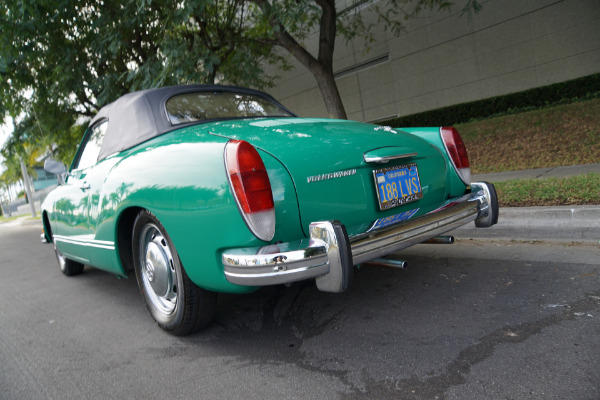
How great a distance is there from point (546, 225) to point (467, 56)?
31.7 feet

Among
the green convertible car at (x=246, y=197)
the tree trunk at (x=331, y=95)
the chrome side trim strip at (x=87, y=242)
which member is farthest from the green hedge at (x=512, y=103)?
the chrome side trim strip at (x=87, y=242)

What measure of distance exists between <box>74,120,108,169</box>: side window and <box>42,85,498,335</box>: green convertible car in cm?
17

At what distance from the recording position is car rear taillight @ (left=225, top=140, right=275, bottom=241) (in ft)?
6.89

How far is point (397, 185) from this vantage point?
2648mm

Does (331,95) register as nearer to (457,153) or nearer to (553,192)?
(553,192)

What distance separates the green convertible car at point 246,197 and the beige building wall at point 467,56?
366 inches

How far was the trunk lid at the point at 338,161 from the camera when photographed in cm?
231

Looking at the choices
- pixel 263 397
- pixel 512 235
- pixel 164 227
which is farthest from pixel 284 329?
pixel 512 235

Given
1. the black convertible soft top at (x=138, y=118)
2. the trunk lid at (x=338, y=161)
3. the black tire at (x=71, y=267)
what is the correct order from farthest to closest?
the black tire at (x=71, y=267)
the black convertible soft top at (x=138, y=118)
the trunk lid at (x=338, y=161)

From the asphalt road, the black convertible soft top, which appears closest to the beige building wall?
the asphalt road

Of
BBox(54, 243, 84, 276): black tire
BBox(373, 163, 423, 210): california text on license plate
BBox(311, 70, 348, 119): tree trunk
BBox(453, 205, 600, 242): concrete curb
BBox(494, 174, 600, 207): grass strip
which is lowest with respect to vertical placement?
BBox(453, 205, 600, 242): concrete curb

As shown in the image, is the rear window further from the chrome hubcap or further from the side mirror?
the side mirror

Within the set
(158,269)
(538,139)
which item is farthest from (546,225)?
(538,139)

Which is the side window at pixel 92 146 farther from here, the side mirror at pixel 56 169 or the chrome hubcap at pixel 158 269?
the chrome hubcap at pixel 158 269
